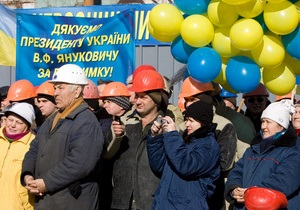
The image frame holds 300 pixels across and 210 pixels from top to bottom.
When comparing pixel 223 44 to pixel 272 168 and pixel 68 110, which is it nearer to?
pixel 272 168

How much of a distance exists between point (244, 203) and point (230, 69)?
1.17 m

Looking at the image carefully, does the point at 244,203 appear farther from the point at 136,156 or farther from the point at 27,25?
the point at 27,25

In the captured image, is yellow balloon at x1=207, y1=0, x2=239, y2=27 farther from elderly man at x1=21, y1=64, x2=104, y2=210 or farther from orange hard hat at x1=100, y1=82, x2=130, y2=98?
orange hard hat at x1=100, y1=82, x2=130, y2=98

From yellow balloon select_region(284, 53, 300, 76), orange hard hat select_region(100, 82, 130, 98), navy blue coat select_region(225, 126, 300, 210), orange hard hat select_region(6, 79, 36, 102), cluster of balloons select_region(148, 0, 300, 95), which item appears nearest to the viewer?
navy blue coat select_region(225, 126, 300, 210)

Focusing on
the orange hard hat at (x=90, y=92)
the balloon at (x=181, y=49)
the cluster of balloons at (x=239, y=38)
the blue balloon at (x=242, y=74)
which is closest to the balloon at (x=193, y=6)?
the cluster of balloons at (x=239, y=38)

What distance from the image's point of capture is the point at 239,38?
6.18 meters

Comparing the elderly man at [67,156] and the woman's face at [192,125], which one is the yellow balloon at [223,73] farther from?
the elderly man at [67,156]

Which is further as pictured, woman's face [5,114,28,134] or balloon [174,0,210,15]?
woman's face [5,114,28,134]

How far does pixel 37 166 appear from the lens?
6.58 m

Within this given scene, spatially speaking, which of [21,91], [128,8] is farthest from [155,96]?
[128,8]

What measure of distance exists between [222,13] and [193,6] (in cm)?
33

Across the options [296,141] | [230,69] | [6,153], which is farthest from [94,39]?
[296,141]

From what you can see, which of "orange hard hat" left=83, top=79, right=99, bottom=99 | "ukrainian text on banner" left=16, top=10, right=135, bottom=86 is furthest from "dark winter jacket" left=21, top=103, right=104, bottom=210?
"ukrainian text on banner" left=16, top=10, right=135, bottom=86

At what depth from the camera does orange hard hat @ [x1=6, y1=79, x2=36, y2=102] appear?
8406 mm
